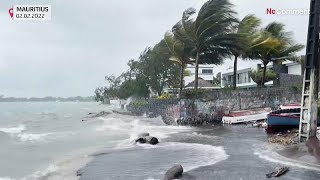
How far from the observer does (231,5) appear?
3262 centimetres

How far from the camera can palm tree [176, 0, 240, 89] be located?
1273 inches

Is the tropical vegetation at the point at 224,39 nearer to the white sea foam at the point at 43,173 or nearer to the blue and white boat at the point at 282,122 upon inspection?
the blue and white boat at the point at 282,122

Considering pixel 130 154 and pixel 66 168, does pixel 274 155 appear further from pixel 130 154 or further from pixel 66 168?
pixel 66 168

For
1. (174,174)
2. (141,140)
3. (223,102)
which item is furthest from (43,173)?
(223,102)

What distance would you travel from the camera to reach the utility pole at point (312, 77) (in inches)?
616

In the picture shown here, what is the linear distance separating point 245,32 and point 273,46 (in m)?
2.82

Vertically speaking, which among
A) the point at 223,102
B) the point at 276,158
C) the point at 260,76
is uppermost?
the point at 260,76

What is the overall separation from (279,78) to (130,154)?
2765cm

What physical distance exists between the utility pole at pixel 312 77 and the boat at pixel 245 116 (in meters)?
13.0

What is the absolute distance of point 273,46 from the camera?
34531mm

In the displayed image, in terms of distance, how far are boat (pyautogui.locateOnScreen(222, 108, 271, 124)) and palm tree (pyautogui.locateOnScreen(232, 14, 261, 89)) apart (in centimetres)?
573

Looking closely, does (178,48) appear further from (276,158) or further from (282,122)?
(276,158)

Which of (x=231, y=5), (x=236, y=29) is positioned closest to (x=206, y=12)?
(x=231, y=5)

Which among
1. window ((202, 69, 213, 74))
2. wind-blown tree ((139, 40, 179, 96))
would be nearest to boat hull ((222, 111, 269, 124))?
wind-blown tree ((139, 40, 179, 96))
